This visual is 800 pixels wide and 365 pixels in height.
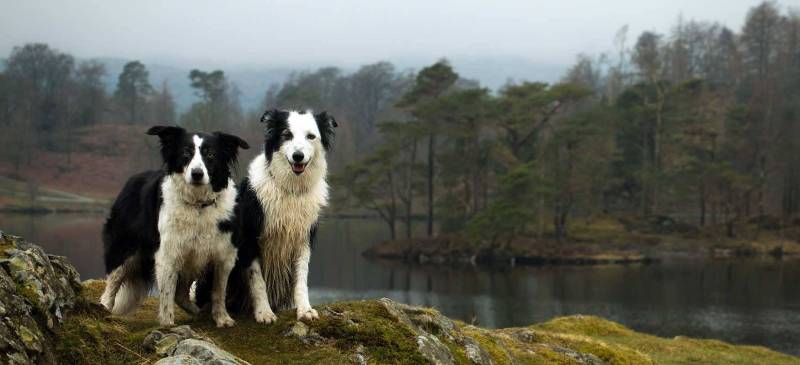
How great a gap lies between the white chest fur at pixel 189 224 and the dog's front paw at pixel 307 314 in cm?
100

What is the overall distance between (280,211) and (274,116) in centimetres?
101

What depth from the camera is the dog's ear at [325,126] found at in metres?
8.22

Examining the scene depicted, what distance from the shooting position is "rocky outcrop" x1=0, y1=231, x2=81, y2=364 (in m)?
5.34

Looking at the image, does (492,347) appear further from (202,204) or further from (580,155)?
(580,155)

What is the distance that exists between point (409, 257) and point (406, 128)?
37.7 ft

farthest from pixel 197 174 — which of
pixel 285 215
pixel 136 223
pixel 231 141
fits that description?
pixel 136 223

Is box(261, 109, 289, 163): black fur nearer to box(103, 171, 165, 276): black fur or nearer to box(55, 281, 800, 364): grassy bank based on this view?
box(103, 171, 165, 276): black fur

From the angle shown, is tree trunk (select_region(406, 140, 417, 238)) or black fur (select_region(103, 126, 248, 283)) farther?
tree trunk (select_region(406, 140, 417, 238))

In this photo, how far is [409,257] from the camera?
6594cm

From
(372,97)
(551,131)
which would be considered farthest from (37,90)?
(551,131)

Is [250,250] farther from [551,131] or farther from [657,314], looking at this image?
[551,131]

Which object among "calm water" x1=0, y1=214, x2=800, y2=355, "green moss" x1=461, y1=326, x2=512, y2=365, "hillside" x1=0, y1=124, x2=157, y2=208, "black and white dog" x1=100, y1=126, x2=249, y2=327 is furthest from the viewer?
"hillside" x1=0, y1=124, x2=157, y2=208

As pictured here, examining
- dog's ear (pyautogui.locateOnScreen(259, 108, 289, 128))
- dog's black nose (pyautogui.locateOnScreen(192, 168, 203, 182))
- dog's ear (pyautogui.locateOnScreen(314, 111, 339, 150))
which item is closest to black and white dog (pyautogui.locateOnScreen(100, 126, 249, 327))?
dog's black nose (pyautogui.locateOnScreen(192, 168, 203, 182))

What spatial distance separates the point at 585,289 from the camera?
1900 inches
